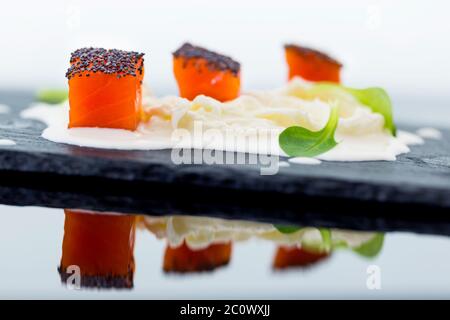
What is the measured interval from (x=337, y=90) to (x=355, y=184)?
4.57ft

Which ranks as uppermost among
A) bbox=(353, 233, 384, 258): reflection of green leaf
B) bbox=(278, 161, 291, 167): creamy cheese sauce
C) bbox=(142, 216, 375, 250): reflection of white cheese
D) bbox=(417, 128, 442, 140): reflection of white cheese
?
bbox=(417, 128, 442, 140): reflection of white cheese

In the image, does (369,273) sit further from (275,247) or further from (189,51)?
(189,51)

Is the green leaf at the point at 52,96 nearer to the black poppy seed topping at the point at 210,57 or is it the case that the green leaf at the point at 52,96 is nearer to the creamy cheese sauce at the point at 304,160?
the black poppy seed topping at the point at 210,57

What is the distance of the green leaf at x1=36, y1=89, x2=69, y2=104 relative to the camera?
4.73 m

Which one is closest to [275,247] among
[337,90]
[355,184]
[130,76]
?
[355,184]

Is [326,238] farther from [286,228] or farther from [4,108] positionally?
[4,108]

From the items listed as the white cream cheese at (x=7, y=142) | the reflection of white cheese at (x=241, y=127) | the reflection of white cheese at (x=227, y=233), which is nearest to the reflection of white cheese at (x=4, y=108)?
the reflection of white cheese at (x=241, y=127)

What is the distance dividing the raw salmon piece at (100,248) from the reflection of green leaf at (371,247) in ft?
2.04

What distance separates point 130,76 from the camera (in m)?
3.09

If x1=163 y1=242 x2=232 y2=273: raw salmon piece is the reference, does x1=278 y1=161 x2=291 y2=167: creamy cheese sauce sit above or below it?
above

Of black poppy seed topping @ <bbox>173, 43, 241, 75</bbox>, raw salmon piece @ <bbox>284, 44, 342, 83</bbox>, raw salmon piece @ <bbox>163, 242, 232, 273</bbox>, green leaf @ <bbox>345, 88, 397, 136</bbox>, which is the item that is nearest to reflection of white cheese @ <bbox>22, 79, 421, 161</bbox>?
green leaf @ <bbox>345, 88, 397, 136</bbox>

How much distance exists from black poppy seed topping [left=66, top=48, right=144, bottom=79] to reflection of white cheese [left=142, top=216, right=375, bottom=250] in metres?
0.94

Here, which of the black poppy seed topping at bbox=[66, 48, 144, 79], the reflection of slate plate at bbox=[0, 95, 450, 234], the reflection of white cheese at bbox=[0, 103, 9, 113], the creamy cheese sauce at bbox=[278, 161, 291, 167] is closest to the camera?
the reflection of slate plate at bbox=[0, 95, 450, 234]

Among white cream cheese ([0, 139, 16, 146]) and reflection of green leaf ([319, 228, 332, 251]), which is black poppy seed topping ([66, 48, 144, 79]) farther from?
reflection of green leaf ([319, 228, 332, 251])
